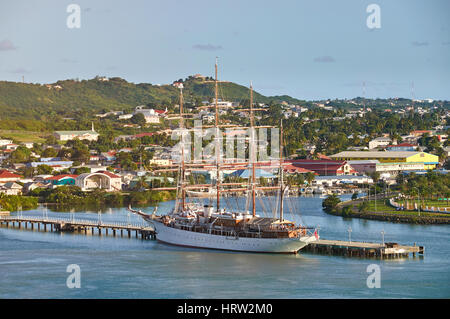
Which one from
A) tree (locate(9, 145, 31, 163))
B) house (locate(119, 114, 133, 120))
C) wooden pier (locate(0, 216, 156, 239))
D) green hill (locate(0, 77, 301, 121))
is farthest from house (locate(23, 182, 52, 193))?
green hill (locate(0, 77, 301, 121))

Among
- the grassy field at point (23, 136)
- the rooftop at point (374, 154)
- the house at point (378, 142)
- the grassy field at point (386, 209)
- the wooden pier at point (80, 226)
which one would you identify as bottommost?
the wooden pier at point (80, 226)

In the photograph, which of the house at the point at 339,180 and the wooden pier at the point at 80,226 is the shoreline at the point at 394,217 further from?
the house at the point at 339,180

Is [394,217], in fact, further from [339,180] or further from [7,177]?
[7,177]

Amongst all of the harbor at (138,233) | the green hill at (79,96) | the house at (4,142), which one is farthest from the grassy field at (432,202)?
the green hill at (79,96)

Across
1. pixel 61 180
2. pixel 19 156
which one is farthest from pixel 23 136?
pixel 61 180
